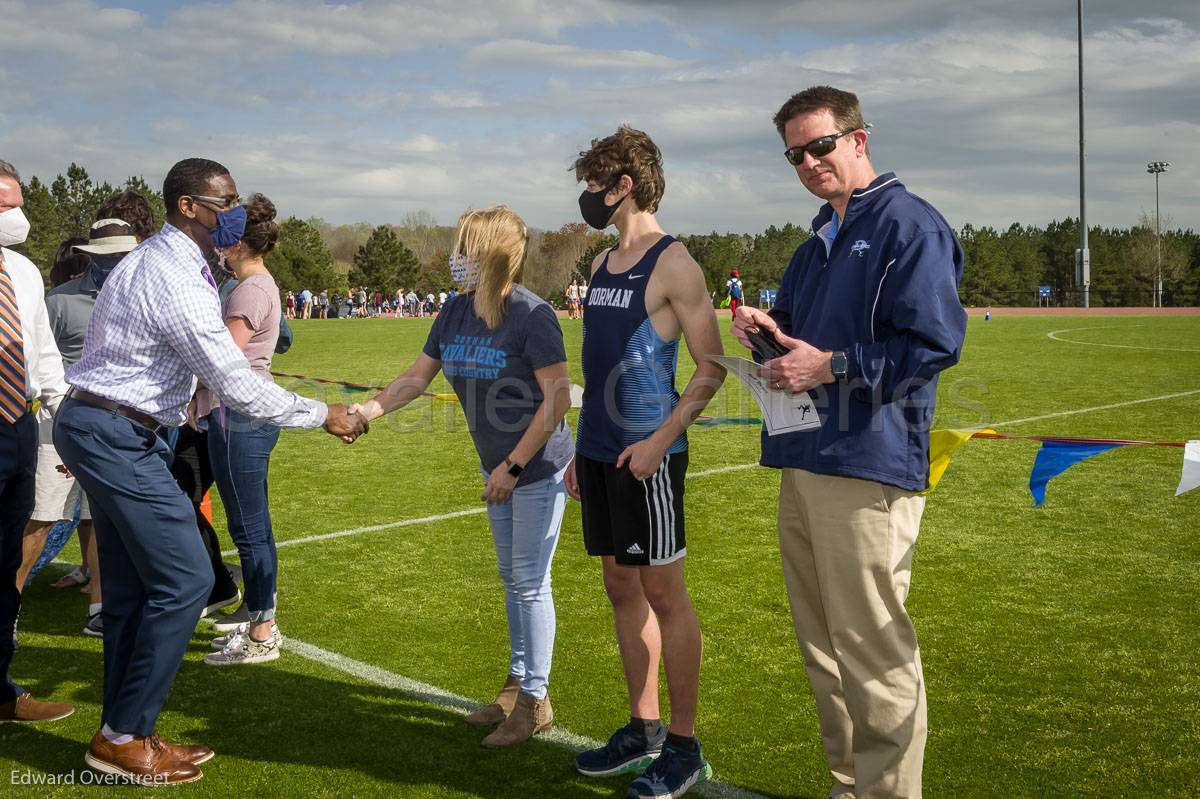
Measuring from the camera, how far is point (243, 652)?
17.0 feet

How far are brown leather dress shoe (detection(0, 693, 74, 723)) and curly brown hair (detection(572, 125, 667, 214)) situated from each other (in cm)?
318

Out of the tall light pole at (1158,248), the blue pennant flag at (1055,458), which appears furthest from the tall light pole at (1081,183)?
the blue pennant flag at (1055,458)

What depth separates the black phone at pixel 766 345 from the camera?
Result: 3.26 meters

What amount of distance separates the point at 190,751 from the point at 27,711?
93 centimetres

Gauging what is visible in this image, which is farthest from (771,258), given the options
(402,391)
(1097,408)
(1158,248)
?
(402,391)

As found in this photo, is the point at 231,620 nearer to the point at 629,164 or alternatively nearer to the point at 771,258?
the point at 629,164

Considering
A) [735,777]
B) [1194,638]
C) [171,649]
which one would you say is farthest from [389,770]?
[1194,638]

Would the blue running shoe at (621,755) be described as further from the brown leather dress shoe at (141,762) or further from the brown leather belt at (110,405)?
the brown leather belt at (110,405)

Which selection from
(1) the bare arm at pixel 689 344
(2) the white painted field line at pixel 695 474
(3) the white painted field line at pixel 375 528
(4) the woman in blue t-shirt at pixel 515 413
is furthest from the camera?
(2) the white painted field line at pixel 695 474

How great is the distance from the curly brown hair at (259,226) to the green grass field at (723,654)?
2.04m

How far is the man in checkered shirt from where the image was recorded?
3721 millimetres

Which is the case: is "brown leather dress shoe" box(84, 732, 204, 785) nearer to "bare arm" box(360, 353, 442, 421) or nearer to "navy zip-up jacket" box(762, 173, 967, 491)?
"bare arm" box(360, 353, 442, 421)

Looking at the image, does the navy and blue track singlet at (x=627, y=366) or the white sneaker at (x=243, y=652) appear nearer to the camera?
the navy and blue track singlet at (x=627, y=366)

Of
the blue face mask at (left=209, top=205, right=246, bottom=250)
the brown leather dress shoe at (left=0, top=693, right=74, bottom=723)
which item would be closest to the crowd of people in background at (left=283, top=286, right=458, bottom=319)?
the brown leather dress shoe at (left=0, top=693, right=74, bottom=723)
